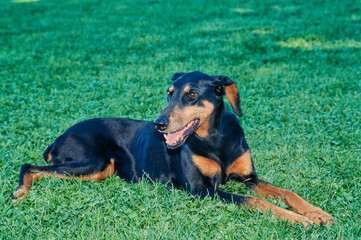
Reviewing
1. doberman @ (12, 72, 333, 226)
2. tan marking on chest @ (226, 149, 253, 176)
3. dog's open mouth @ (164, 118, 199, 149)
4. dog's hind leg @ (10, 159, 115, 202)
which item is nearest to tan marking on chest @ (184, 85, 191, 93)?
doberman @ (12, 72, 333, 226)

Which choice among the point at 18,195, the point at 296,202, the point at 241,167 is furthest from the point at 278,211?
the point at 18,195

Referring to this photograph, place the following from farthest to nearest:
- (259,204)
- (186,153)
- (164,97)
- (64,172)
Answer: (164,97), (64,172), (186,153), (259,204)

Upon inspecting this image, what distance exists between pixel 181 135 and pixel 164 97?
11.1 feet

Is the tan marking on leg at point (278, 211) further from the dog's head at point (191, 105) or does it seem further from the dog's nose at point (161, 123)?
the dog's nose at point (161, 123)

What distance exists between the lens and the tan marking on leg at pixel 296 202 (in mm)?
3466

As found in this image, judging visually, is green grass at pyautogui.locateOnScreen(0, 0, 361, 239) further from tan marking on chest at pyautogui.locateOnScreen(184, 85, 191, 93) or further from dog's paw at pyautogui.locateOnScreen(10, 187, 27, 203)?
tan marking on chest at pyautogui.locateOnScreen(184, 85, 191, 93)

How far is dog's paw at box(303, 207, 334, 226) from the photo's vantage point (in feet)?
11.2

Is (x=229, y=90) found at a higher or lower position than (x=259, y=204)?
higher

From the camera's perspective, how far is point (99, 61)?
33.0 feet

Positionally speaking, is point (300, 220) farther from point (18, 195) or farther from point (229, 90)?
point (18, 195)

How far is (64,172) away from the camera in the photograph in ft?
14.3

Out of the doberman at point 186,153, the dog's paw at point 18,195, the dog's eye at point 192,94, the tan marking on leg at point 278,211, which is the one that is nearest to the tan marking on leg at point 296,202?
the doberman at point 186,153

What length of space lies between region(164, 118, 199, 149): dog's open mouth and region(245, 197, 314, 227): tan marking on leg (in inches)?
34.8

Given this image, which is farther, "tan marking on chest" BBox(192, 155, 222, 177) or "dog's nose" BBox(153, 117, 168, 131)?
"tan marking on chest" BBox(192, 155, 222, 177)
